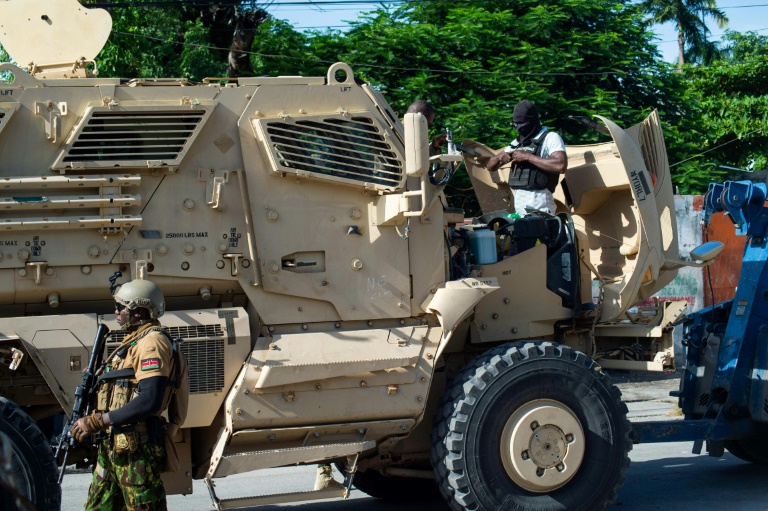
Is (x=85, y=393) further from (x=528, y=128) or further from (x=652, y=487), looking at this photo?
(x=652, y=487)

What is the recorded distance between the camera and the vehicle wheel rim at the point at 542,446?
6242mm

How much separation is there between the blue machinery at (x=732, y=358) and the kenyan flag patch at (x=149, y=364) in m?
3.53

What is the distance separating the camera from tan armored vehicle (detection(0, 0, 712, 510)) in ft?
19.1

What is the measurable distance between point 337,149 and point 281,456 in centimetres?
193

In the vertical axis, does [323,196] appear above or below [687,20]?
below

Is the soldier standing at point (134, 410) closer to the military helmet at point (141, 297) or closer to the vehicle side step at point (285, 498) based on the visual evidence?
the military helmet at point (141, 297)

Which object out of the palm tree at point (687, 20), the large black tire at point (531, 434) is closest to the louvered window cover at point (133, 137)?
the large black tire at point (531, 434)

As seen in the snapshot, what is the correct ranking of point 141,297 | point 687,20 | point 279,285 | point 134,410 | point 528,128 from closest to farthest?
point 134,410, point 141,297, point 279,285, point 528,128, point 687,20

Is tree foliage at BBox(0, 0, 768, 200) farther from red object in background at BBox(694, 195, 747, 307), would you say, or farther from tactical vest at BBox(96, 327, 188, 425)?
tactical vest at BBox(96, 327, 188, 425)

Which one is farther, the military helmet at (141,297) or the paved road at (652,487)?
the paved road at (652,487)

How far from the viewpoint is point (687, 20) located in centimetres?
4175

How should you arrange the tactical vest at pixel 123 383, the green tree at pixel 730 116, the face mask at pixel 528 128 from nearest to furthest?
the tactical vest at pixel 123 383, the face mask at pixel 528 128, the green tree at pixel 730 116

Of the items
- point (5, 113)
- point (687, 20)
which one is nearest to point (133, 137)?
point (5, 113)

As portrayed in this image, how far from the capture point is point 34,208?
575 cm
